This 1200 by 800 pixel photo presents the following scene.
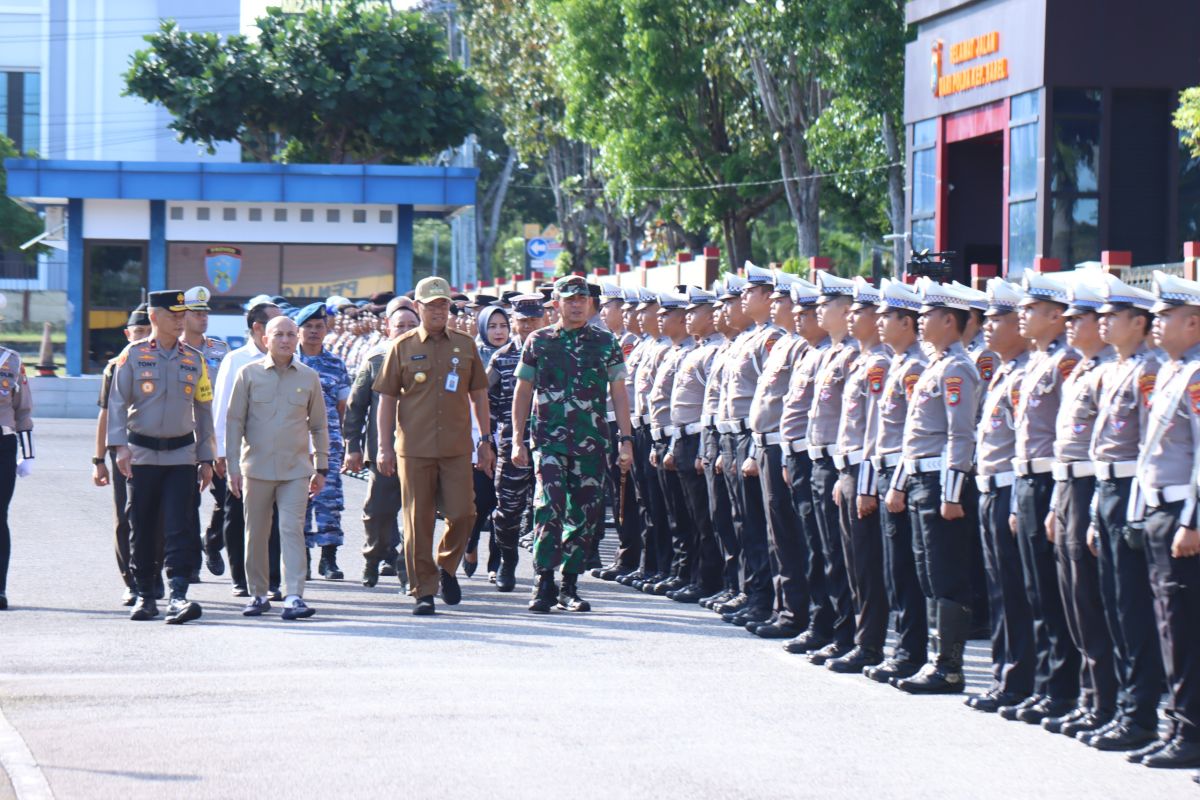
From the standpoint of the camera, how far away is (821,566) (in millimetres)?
10594

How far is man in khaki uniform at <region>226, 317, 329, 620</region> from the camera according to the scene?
1155 cm

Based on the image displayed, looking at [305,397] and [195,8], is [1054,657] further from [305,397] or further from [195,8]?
[195,8]

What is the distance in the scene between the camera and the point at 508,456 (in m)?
13.6

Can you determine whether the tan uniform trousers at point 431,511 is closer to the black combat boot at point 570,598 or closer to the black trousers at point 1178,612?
the black combat boot at point 570,598

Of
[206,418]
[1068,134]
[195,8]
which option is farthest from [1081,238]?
[195,8]

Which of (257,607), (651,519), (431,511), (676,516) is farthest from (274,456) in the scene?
(651,519)

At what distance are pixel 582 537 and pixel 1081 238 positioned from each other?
1607 centimetres

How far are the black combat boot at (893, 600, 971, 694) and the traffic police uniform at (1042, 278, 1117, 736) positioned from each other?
0.91 m

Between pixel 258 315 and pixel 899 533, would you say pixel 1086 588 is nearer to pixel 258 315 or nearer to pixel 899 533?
pixel 899 533

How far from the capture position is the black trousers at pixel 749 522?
11.6m

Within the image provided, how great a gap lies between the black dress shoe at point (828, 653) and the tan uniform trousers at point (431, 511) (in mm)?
2806

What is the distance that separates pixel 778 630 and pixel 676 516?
236 centimetres

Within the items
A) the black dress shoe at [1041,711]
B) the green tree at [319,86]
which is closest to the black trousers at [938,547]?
the black dress shoe at [1041,711]

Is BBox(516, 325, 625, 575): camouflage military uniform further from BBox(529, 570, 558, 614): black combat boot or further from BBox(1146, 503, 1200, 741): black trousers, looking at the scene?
BBox(1146, 503, 1200, 741): black trousers
